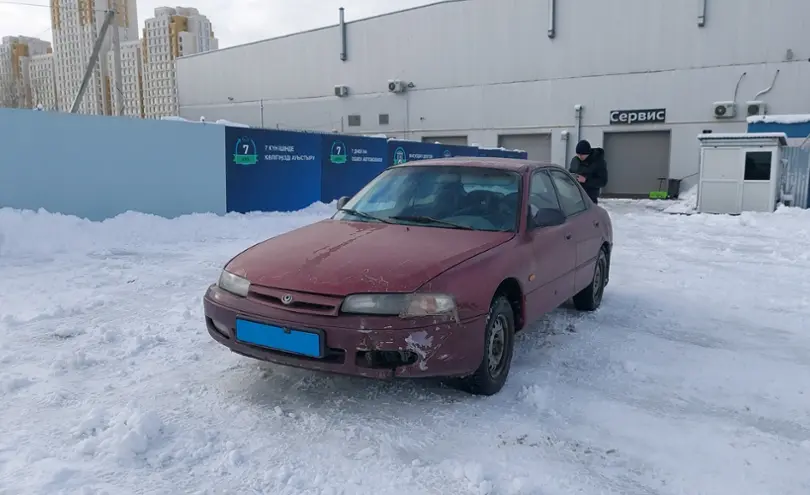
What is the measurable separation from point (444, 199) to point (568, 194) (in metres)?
1.50

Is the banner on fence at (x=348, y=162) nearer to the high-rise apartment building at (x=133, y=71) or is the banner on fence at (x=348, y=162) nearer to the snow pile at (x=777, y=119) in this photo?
the snow pile at (x=777, y=119)

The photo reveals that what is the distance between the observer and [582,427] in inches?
127

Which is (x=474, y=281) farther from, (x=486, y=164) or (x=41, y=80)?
(x=41, y=80)

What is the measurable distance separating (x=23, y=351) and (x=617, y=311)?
4919 mm

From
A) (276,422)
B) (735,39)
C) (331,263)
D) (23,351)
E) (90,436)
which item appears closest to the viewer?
(90,436)

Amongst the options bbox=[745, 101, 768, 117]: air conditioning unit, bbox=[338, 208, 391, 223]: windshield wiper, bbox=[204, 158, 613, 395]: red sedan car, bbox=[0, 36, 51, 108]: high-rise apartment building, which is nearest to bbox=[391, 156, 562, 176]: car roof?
bbox=[204, 158, 613, 395]: red sedan car

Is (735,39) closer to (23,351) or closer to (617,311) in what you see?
(617,311)

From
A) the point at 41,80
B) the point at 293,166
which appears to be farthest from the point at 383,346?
the point at 41,80

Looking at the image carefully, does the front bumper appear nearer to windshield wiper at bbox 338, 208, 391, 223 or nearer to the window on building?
windshield wiper at bbox 338, 208, 391, 223

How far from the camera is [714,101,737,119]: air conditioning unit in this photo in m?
23.2

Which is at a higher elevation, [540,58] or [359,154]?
[540,58]

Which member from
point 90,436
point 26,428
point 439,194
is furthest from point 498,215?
point 26,428

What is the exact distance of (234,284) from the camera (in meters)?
3.52

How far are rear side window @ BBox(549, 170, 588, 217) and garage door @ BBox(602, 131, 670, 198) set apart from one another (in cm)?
2155
